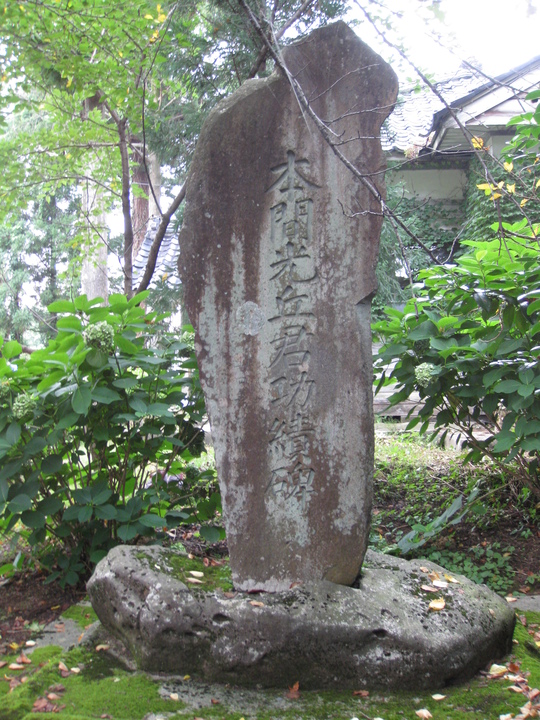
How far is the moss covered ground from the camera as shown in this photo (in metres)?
2.10

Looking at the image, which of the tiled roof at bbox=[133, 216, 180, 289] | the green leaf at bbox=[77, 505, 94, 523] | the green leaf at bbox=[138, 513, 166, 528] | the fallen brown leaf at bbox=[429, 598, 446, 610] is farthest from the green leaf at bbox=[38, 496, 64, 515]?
the tiled roof at bbox=[133, 216, 180, 289]

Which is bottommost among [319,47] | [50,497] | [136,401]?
[50,497]

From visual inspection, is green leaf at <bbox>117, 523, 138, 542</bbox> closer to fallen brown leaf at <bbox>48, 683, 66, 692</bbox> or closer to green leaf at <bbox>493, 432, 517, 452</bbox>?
fallen brown leaf at <bbox>48, 683, 66, 692</bbox>

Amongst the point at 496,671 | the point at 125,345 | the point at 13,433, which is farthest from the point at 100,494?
the point at 496,671

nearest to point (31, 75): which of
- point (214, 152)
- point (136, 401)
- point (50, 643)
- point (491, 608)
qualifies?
point (214, 152)

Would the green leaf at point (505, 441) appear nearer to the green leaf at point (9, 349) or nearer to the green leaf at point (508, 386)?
the green leaf at point (508, 386)

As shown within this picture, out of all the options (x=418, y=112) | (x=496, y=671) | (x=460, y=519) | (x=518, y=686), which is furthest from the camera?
(x=418, y=112)

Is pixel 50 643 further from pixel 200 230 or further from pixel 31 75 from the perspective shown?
pixel 31 75

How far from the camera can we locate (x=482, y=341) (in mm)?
3203

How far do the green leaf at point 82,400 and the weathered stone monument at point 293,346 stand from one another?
0.55m

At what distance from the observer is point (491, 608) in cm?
255

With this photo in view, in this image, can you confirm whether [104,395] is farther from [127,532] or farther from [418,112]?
[418,112]

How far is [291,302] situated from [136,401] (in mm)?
931

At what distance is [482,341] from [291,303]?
1.14 metres
